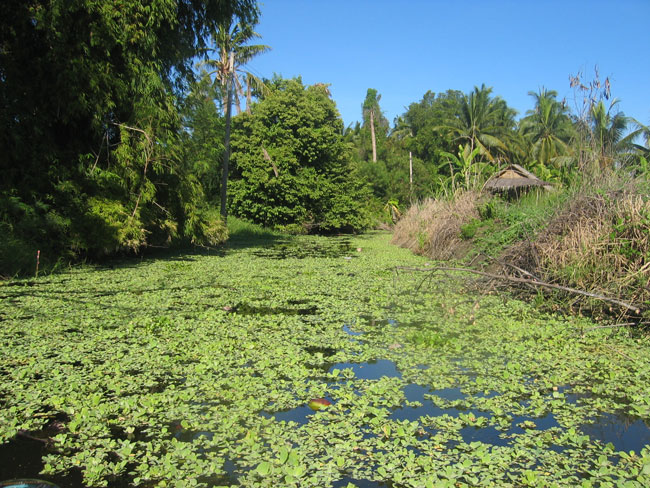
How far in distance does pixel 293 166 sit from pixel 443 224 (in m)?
11.6

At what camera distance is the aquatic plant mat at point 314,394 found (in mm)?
2510

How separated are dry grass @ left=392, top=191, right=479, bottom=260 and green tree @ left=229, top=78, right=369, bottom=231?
8.38 meters

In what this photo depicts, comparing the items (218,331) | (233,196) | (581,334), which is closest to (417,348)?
(581,334)

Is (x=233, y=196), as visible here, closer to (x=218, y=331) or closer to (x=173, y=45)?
(x=173, y=45)

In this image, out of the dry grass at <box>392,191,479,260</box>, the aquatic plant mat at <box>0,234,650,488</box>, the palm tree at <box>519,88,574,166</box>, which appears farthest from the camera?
the palm tree at <box>519,88,574,166</box>

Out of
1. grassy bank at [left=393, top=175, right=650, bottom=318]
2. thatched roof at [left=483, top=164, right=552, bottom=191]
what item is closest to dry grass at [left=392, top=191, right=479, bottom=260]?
grassy bank at [left=393, top=175, right=650, bottom=318]

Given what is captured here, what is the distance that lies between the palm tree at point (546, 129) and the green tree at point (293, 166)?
1326 cm

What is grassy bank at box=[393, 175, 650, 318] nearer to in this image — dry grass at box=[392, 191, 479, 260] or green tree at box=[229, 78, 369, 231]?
dry grass at box=[392, 191, 479, 260]

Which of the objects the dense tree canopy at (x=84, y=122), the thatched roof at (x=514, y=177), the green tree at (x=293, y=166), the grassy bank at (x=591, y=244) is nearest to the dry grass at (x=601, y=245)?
the grassy bank at (x=591, y=244)

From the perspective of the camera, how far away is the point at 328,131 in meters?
22.8

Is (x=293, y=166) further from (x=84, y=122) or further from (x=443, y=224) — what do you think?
(x=84, y=122)

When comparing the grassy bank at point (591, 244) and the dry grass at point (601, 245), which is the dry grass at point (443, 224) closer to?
the grassy bank at point (591, 244)

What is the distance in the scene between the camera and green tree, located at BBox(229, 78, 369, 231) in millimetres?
21453

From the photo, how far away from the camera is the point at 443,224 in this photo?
11.8m
